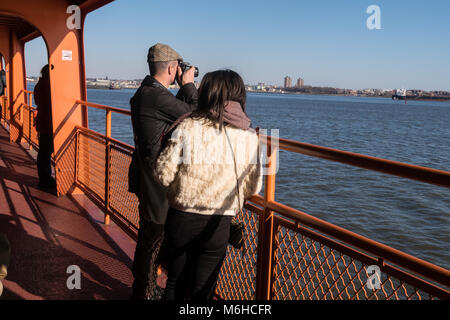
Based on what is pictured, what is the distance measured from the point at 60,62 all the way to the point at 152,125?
363cm

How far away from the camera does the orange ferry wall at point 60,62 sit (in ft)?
16.9

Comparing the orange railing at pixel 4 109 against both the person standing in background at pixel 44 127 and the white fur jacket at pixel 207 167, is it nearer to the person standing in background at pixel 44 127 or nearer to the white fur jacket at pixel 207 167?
the person standing in background at pixel 44 127

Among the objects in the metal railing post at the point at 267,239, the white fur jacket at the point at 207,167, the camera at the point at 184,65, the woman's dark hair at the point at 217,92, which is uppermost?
the camera at the point at 184,65

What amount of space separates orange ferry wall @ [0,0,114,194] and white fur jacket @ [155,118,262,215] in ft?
12.2

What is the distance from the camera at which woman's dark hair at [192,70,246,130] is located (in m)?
1.84

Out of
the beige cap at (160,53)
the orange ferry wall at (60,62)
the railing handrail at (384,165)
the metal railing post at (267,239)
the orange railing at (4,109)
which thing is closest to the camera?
the railing handrail at (384,165)

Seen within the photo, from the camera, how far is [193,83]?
2502mm

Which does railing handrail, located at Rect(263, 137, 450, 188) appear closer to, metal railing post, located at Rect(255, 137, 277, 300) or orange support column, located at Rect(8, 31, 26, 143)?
metal railing post, located at Rect(255, 137, 277, 300)

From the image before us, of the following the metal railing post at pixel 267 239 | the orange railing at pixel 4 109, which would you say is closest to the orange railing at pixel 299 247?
the metal railing post at pixel 267 239

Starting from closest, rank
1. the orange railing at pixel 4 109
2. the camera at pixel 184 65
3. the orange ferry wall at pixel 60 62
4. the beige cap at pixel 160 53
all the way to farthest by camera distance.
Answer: the beige cap at pixel 160 53 < the camera at pixel 184 65 < the orange ferry wall at pixel 60 62 < the orange railing at pixel 4 109

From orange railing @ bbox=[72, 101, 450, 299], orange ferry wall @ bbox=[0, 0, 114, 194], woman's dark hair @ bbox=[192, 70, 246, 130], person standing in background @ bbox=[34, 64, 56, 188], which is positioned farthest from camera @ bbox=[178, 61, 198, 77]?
person standing in background @ bbox=[34, 64, 56, 188]

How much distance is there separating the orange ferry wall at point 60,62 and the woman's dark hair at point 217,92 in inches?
146

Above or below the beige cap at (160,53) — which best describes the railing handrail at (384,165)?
below
